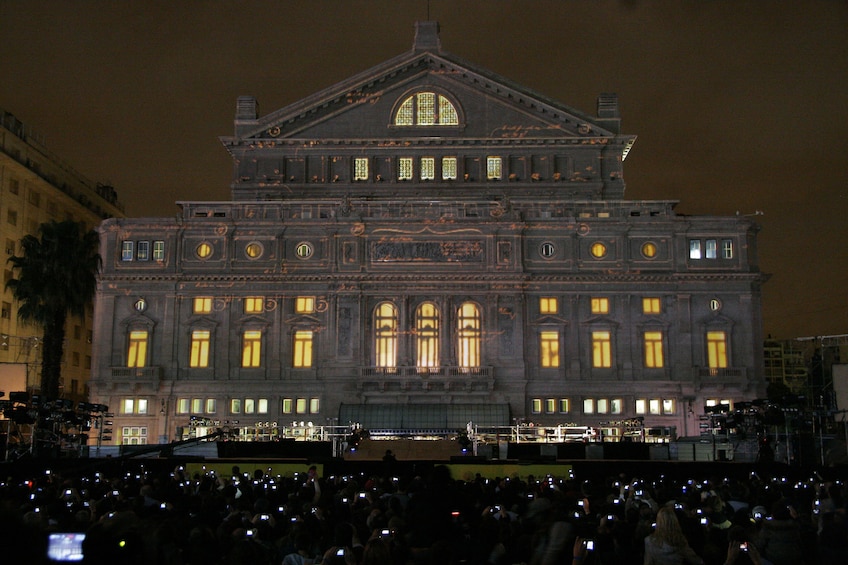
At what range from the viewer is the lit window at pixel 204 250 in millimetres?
77812

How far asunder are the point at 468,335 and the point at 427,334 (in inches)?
119

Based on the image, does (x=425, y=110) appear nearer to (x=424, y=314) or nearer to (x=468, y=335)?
(x=424, y=314)

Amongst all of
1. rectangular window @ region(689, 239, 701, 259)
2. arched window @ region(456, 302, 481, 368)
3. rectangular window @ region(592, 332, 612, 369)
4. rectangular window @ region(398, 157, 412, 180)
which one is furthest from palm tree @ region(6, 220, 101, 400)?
rectangular window @ region(689, 239, 701, 259)

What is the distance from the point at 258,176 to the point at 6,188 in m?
21.8

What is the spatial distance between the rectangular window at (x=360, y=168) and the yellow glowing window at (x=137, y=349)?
20641mm

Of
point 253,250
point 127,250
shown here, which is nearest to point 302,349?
point 253,250

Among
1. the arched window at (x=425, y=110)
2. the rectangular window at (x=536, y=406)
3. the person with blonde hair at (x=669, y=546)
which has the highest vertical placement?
the arched window at (x=425, y=110)

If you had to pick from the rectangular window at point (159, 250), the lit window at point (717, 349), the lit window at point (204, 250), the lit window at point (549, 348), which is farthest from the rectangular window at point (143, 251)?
the lit window at point (717, 349)

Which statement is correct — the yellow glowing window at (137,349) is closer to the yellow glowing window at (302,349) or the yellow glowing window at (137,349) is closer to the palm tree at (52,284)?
the palm tree at (52,284)

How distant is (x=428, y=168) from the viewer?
82.4 m

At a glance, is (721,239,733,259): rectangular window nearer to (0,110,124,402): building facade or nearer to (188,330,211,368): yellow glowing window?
(188,330,211,368): yellow glowing window

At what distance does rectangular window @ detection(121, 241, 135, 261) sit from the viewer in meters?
77.9

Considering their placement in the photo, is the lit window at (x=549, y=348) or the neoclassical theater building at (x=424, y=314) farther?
the lit window at (x=549, y=348)

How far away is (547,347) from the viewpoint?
2975 inches
